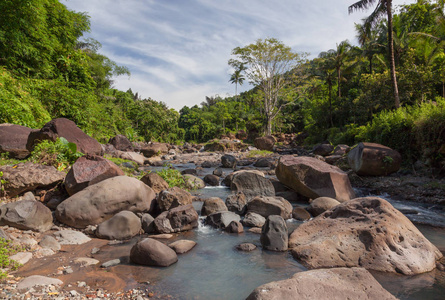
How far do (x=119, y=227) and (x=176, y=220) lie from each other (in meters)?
1.19

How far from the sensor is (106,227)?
544 centimetres

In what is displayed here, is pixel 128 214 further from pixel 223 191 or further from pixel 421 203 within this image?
pixel 421 203

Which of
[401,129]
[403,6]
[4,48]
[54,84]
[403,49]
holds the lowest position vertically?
[401,129]

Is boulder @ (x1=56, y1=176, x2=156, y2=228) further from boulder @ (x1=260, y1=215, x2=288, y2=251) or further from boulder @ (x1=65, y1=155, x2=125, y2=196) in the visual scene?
boulder @ (x1=260, y1=215, x2=288, y2=251)

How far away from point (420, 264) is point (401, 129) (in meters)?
11.2

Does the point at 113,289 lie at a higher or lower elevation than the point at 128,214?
lower

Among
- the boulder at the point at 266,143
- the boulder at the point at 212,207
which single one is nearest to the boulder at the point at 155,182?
the boulder at the point at 212,207

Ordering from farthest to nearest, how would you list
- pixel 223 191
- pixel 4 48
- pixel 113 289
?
1. pixel 4 48
2. pixel 223 191
3. pixel 113 289

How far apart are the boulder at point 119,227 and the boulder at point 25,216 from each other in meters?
1.05

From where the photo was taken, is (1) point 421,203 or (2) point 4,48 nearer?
(1) point 421,203

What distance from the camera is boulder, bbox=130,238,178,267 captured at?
435 centimetres

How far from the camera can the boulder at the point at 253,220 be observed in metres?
6.44

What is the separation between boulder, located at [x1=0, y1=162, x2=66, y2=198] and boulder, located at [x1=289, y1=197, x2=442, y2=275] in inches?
223

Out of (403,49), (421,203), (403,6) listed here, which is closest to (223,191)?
(421,203)
